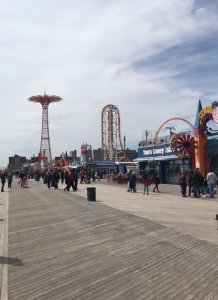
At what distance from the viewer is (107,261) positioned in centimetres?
823

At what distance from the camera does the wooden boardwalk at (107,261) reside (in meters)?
6.36

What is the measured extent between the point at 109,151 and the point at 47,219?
2427 inches

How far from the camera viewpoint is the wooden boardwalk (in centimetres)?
636

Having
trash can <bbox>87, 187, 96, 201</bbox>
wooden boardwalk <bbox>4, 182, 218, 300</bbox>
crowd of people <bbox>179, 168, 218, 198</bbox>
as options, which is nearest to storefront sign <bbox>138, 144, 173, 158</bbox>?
crowd of people <bbox>179, 168, 218, 198</bbox>

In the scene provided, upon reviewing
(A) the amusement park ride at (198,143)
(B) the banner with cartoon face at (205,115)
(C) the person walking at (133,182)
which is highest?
(B) the banner with cartoon face at (205,115)

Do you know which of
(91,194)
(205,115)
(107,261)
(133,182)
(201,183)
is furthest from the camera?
(205,115)

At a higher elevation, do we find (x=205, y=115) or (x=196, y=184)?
(x=205, y=115)

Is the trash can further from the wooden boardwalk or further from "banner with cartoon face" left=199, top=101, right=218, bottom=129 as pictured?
"banner with cartoon face" left=199, top=101, right=218, bottom=129

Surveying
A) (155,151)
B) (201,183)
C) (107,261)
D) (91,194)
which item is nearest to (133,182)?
(201,183)

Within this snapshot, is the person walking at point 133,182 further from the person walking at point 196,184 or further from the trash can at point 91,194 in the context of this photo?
the trash can at point 91,194

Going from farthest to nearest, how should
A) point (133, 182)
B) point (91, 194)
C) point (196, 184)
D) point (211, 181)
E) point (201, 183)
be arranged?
1. point (133, 182)
2. point (201, 183)
3. point (196, 184)
4. point (211, 181)
5. point (91, 194)

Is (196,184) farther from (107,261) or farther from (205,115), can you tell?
(107,261)

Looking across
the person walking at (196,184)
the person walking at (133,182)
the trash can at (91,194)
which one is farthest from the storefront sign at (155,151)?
the trash can at (91,194)

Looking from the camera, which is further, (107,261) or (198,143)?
(198,143)
